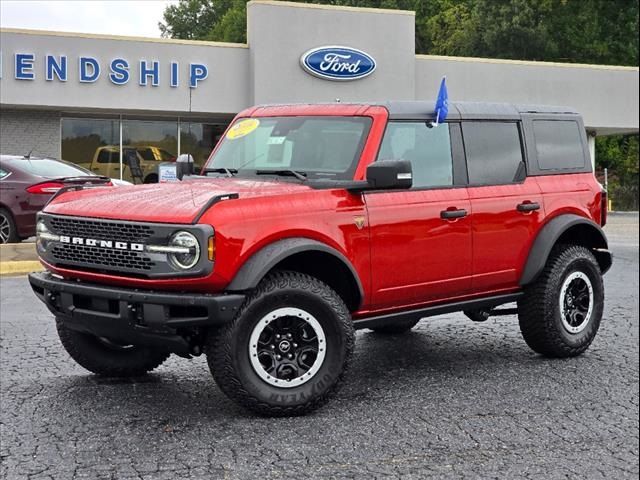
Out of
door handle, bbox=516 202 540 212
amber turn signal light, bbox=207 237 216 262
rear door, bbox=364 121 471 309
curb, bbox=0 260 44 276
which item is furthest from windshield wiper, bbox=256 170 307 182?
curb, bbox=0 260 44 276

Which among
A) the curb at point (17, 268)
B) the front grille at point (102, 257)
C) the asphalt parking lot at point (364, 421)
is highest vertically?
the front grille at point (102, 257)

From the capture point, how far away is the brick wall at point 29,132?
2597 centimetres

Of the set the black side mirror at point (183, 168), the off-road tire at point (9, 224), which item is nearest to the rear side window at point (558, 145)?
the black side mirror at point (183, 168)

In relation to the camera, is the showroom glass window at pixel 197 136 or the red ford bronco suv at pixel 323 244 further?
the showroom glass window at pixel 197 136

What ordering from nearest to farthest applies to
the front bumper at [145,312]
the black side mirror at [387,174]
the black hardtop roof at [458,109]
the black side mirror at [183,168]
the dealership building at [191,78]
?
the front bumper at [145,312] < the black side mirror at [387,174] < the black hardtop roof at [458,109] < the black side mirror at [183,168] < the dealership building at [191,78]

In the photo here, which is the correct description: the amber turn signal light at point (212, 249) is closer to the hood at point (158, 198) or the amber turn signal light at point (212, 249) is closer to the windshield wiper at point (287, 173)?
the hood at point (158, 198)

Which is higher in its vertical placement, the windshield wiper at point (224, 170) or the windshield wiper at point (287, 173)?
the windshield wiper at point (224, 170)

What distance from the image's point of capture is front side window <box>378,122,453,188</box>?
19.3 feet

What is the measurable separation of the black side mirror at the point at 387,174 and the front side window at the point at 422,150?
1.18 ft

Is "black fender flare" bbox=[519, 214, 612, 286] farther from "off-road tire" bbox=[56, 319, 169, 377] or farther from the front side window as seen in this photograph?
"off-road tire" bbox=[56, 319, 169, 377]

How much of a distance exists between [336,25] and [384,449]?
25451 millimetres

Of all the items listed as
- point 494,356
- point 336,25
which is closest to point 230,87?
point 336,25

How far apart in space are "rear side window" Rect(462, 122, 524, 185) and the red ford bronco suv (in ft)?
0.04

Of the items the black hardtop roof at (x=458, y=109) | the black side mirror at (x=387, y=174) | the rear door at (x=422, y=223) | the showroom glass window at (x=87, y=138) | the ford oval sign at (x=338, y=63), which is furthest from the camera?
the ford oval sign at (x=338, y=63)
